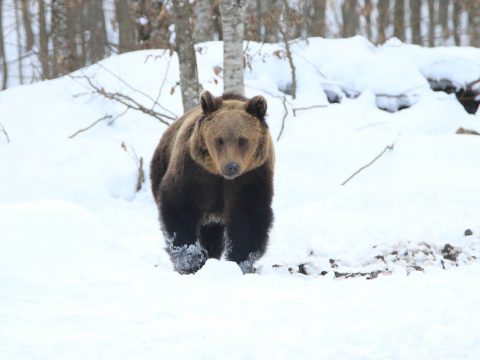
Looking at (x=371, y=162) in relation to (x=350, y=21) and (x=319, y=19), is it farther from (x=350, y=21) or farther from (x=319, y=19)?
(x=350, y=21)

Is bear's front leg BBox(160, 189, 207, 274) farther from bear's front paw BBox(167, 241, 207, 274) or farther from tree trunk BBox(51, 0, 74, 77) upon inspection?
tree trunk BBox(51, 0, 74, 77)

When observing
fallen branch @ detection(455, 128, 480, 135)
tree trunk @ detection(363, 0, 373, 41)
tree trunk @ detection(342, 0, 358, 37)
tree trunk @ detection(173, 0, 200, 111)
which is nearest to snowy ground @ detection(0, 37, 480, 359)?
fallen branch @ detection(455, 128, 480, 135)

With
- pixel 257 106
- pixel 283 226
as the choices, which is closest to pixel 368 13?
pixel 283 226

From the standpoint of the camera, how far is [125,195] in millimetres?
8953

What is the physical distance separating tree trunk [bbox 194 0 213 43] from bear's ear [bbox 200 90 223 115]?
8.00 meters

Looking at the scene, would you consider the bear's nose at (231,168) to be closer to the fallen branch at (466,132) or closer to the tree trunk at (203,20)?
the fallen branch at (466,132)

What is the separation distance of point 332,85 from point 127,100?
3320 millimetres

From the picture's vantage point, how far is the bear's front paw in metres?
5.71

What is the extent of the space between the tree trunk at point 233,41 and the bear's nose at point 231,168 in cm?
376

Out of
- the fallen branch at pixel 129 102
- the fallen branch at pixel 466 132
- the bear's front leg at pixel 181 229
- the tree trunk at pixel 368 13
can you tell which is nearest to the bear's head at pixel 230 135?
the bear's front leg at pixel 181 229

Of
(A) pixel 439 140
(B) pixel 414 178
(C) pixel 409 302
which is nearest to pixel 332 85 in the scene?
(A) pixel 439 140

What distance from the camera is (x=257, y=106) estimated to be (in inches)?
217

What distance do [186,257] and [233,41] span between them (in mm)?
3823

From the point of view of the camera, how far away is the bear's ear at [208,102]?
546cm
